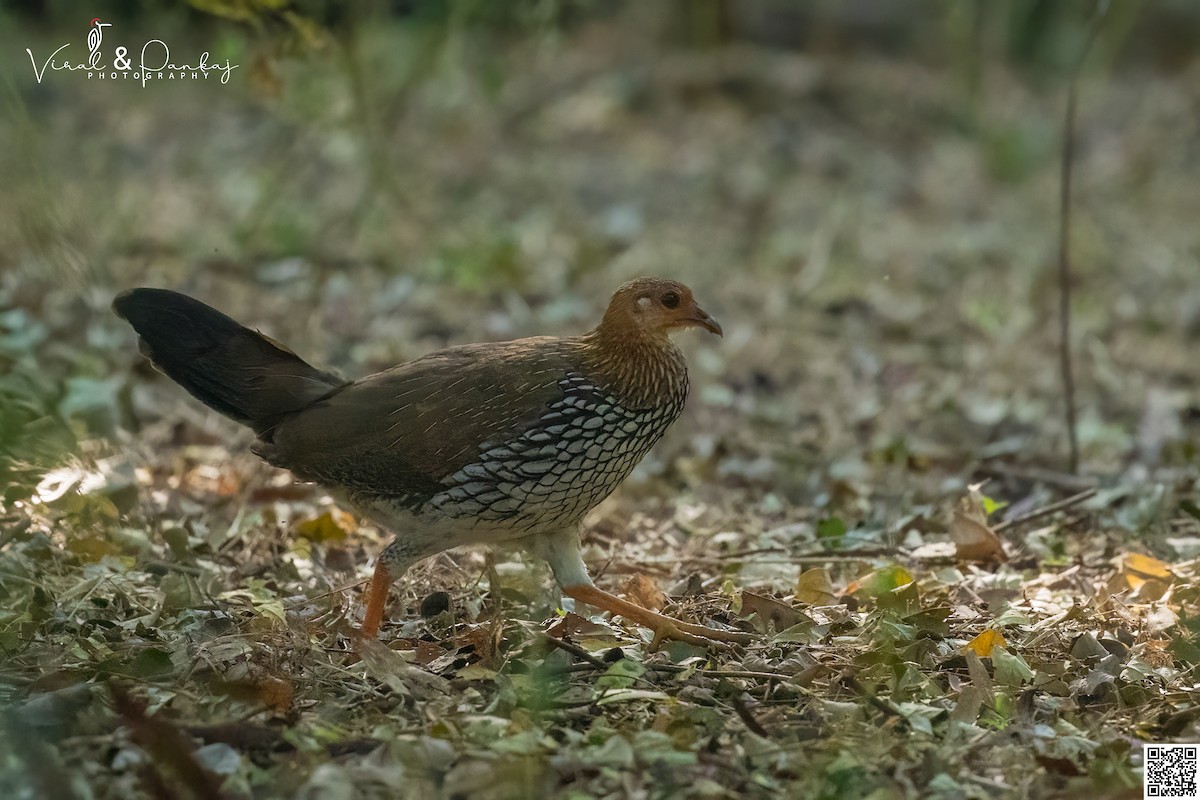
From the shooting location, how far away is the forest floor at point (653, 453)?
3.95 meters

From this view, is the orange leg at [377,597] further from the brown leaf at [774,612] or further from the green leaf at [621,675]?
the brown leaf at [774,612]

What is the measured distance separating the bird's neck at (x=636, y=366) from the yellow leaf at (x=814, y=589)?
825 mm

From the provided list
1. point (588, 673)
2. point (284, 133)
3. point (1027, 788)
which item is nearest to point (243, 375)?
point (588, 673)

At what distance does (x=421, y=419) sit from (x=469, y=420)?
0.57 feet

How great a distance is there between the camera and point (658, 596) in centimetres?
505

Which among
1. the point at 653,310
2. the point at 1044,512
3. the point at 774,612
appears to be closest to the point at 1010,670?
the point at 774,612

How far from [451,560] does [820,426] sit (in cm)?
263

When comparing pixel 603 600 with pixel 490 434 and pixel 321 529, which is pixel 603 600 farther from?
pixel 321 529

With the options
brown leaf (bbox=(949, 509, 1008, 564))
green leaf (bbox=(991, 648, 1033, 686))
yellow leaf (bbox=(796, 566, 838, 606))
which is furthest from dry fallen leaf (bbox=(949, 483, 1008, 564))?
green leaf (bbox=(991, 648, 1033, 686))

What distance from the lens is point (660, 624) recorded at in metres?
4.63

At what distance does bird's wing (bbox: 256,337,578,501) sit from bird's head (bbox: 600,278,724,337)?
0.74 ft

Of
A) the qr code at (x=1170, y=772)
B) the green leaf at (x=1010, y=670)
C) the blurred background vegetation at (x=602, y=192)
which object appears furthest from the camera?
the blurred background vegetation at (x=602, y=192)

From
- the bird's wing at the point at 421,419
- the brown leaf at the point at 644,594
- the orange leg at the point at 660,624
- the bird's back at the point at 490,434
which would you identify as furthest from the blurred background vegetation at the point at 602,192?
the brown leaf at the point at 644,594

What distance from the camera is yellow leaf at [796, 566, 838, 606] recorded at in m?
5.03
